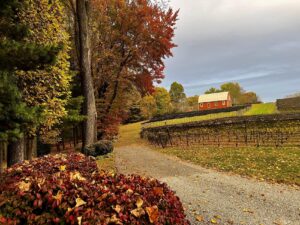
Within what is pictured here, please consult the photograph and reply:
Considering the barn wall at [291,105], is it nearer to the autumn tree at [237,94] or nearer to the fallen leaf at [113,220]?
the fallen leaf at [113,220]

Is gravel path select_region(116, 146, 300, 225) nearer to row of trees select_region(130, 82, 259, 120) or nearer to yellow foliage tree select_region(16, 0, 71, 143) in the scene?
yellow foliage tree select_region(16, 0, 71, 143)

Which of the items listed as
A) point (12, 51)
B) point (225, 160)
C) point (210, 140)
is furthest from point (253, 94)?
point (12, 51)

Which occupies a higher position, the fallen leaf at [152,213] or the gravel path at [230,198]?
the fallen leaf at [152,213]

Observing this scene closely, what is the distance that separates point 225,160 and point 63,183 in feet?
32.2

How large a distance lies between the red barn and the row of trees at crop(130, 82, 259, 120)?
4.61 metres

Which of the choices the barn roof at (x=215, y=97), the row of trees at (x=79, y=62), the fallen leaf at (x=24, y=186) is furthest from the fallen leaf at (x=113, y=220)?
the barn roof at (x=215, y=97)

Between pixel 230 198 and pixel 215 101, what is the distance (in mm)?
69461

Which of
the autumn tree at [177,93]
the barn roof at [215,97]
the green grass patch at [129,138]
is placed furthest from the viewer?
the autumn tree at [177,93]

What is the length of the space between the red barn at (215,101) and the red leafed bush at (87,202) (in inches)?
2824

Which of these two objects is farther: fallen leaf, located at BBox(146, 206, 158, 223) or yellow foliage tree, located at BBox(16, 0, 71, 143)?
yellow foliage tree, located at BBox(16, 0, 71, 143)

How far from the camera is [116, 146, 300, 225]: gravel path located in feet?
19.9

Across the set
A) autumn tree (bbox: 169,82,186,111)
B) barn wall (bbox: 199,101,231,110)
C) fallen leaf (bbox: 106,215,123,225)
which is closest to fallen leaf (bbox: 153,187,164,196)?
fallen leaf (bbox: 106,215,123,225)

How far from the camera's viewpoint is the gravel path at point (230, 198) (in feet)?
19.9

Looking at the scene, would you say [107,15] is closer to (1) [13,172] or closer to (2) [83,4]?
(2) [83,4]
